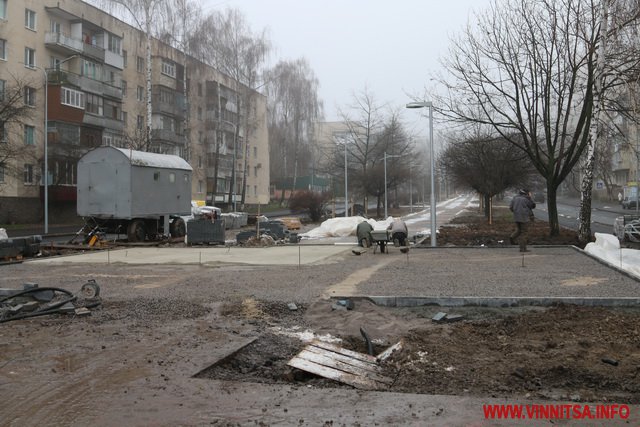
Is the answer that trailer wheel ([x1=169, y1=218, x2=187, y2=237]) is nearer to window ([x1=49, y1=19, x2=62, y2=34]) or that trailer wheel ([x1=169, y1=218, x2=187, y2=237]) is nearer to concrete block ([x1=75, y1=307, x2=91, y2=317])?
concrete block ([x1=75, y1=307, x2=91, y2=317])

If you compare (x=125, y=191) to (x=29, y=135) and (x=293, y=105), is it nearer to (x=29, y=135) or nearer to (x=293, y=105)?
Result: (x=29, y=135)

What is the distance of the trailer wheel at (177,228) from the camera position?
2674 centimetres

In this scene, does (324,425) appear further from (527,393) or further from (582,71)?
(582,71)

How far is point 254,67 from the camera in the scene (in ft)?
188

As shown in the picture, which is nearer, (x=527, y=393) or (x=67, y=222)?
(x=527, y=393)

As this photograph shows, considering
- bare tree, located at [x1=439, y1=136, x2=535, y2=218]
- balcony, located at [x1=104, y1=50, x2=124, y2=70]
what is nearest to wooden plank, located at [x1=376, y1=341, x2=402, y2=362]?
bare tree, located at [x1=439, y1=136, x2=535, y2=218]

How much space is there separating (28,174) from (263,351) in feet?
132

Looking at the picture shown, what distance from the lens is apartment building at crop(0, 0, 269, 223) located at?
1558 inches

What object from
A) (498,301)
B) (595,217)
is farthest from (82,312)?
(595,217)

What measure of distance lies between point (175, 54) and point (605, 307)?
53562mm

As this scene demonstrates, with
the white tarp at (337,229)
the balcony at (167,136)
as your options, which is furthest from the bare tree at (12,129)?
the white tarp at (337,229)

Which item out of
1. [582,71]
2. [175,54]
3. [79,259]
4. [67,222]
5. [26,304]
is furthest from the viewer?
[175,54]

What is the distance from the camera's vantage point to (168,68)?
5722 cm

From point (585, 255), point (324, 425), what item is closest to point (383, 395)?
point (324, 425)
